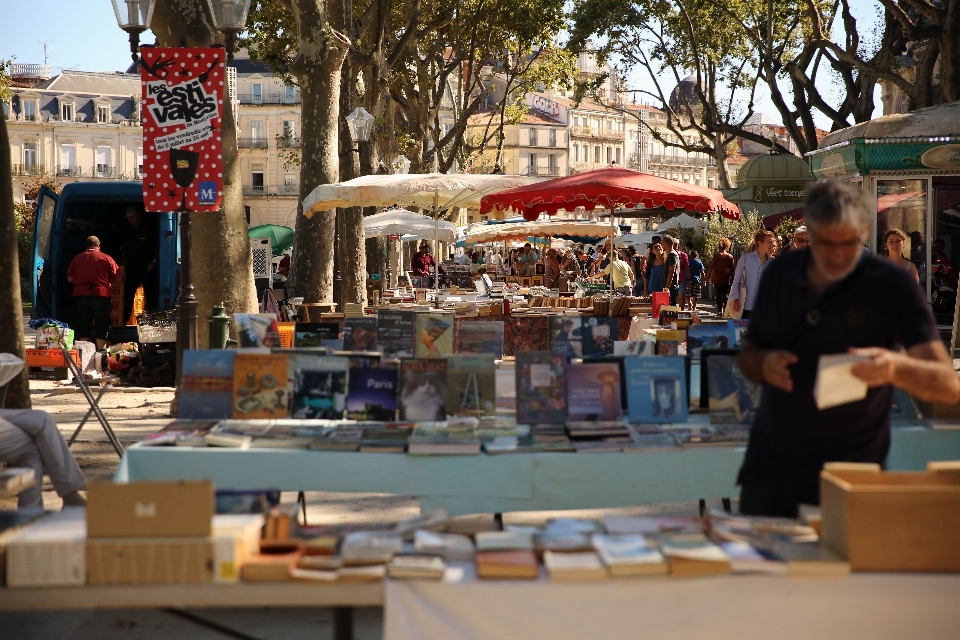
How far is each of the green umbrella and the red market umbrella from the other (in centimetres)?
1836

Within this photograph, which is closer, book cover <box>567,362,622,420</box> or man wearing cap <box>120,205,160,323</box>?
book cover <box>567,362,622,420</box>

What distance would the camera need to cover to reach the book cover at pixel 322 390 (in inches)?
209

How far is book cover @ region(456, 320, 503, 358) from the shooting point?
6.39 metres

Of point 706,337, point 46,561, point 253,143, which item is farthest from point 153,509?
point 253,143

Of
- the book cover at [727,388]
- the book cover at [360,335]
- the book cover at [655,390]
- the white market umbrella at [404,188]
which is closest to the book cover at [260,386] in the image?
the book cover at [360,335]

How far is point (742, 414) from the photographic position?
5254 millimetres

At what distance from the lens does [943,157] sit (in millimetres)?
16734

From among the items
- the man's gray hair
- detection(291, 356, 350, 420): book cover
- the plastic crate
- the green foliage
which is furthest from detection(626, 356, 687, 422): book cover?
the green foliage

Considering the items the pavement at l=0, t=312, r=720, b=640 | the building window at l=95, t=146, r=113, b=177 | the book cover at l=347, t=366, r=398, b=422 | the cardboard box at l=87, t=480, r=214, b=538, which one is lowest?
the pavement at l=0, t=312, r=720, b=640

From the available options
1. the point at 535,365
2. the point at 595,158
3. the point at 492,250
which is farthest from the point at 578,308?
the point at 595,158

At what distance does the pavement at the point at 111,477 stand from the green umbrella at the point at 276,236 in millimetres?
17561

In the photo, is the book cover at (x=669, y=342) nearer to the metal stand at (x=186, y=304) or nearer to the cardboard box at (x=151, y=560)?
the cardboard box at (x=151, y=560)

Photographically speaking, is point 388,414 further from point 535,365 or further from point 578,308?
point 578,308

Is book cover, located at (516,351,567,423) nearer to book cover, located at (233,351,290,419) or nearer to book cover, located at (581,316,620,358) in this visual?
book cover, located at (233,351,290,419)
